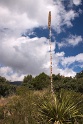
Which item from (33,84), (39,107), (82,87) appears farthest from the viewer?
(33,84)

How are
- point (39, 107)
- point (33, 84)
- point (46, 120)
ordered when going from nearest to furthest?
point (46, 120)
point (39, 107)
point (33, 84)

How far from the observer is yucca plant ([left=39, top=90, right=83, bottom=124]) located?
1395 centimetres

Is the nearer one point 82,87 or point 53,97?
point 53,97

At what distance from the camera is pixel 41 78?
181 feet

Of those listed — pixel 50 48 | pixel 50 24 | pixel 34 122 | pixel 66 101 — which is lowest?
pixel 34 122

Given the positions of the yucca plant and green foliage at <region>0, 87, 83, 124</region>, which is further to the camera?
green foliage at <region>0, 87, 83, 124</region>

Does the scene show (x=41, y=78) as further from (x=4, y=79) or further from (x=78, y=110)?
(x=78, y=110)

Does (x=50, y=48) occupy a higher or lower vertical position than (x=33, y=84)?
lower

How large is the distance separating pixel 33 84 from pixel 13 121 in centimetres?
3761

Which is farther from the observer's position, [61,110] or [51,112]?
[51,112]

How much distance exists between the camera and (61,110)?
1403 centimetres

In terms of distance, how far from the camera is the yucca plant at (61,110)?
13953 mm

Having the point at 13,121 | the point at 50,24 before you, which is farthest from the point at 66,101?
the point at 50,24

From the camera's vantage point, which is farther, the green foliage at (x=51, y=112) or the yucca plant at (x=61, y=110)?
the green foliage at (x=51, y=112)
